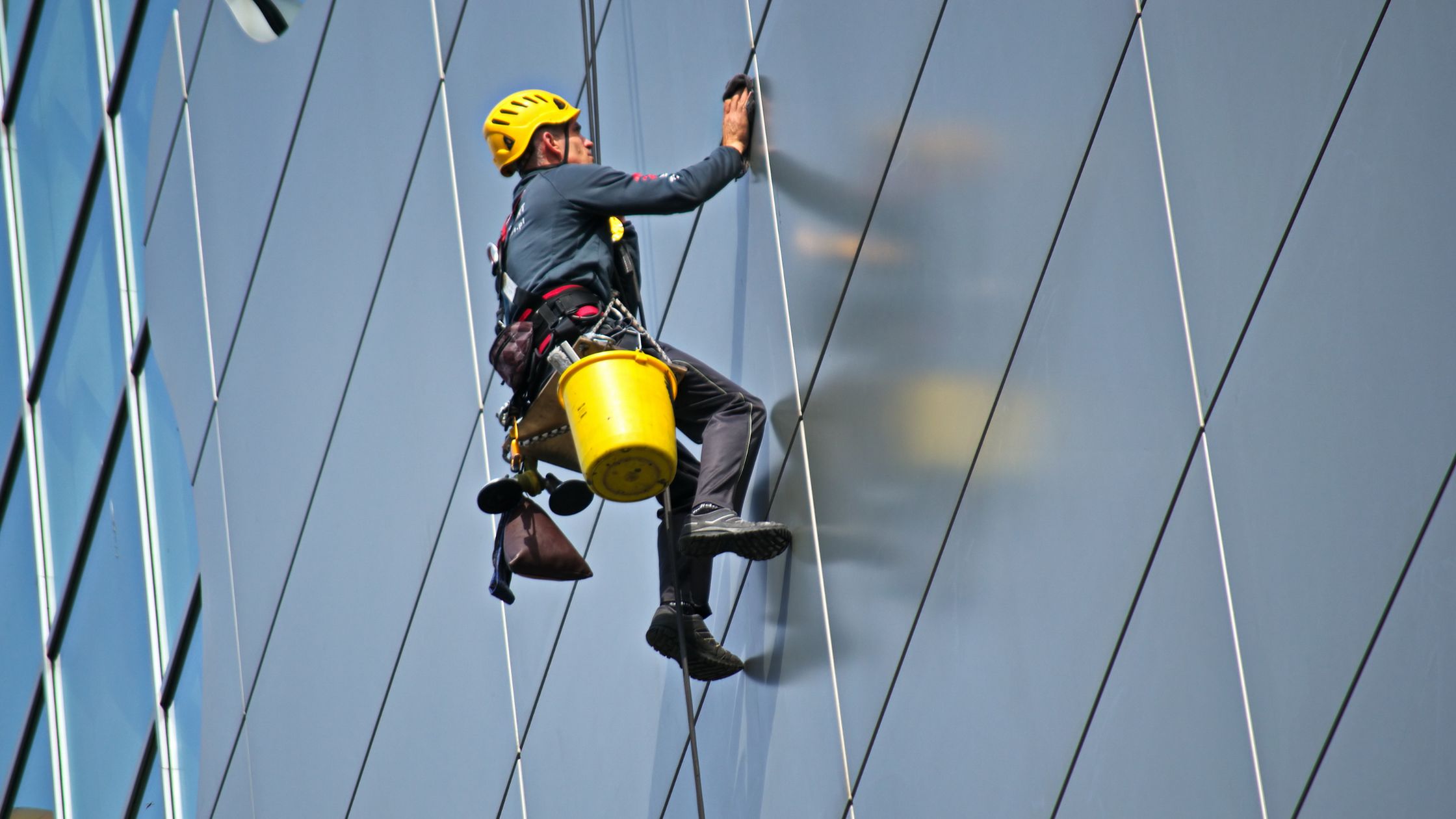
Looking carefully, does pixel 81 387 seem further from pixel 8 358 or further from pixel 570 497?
pixel 570 497

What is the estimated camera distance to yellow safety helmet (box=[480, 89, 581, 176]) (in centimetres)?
694

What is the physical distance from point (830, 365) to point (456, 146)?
320 centimetres

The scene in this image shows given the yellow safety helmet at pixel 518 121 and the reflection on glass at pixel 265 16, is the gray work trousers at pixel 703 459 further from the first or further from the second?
the reflection on glass at pixel 265 16

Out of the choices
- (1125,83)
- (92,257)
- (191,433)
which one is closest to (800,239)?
(1125,83)

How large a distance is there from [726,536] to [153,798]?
736 cm

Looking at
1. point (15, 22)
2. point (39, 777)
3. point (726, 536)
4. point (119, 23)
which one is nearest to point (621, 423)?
point (726, 536)

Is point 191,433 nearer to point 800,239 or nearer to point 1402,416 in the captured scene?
point 800,239

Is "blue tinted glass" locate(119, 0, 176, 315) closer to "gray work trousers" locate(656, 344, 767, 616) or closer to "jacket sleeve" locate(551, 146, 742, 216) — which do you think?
"jacket sleeve" locate(551, 146, 742, 216)

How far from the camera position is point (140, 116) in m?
13.3

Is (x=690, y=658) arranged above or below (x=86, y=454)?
above

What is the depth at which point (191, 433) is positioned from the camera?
39.2 feet

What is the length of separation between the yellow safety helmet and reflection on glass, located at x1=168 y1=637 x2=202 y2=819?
19.2 feet

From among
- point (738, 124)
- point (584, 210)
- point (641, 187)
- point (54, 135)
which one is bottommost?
point (54, 135)

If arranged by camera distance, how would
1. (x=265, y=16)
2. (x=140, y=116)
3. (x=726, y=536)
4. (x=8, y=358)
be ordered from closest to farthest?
(x=726, y=536) < (x=265, y=16) < (x=140, y=116) < (x=8, y=358)
